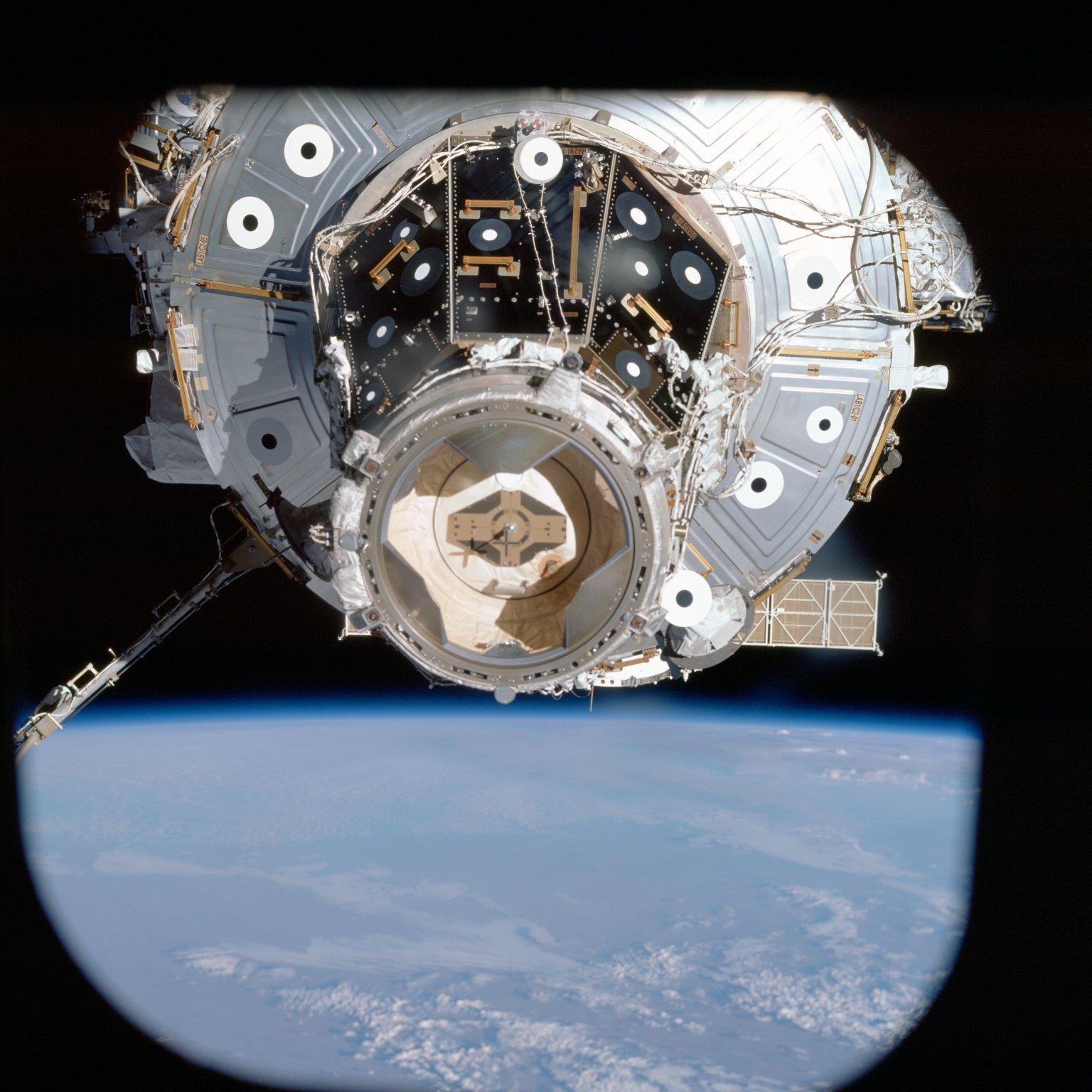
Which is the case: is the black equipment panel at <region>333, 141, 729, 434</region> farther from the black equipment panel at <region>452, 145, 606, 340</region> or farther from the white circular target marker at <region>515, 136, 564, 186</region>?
the white circular target marker at <region>515, 136, 564, 186</region>

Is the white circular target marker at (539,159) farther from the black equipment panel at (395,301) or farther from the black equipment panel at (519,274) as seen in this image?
the black equipment panel at (395,301)

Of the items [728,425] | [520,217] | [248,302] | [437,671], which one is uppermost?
[520,217]

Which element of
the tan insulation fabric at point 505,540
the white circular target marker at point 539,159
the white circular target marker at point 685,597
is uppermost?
the white circular target marker at point 539,159

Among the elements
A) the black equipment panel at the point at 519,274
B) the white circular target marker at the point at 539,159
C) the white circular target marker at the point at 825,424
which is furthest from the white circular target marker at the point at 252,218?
the white circular target marker at the point at 825,424

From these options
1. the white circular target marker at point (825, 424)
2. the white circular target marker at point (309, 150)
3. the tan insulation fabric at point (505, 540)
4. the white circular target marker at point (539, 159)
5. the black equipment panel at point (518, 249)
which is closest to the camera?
the tan insulation fabric at point (505, 540)

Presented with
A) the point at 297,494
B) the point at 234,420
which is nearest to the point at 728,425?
the point at 297,494

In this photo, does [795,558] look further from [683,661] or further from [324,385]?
[324,385]

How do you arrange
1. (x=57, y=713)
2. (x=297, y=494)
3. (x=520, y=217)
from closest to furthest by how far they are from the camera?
(x=520, y=217), (x=297, y=494), (x=57, y=713)
